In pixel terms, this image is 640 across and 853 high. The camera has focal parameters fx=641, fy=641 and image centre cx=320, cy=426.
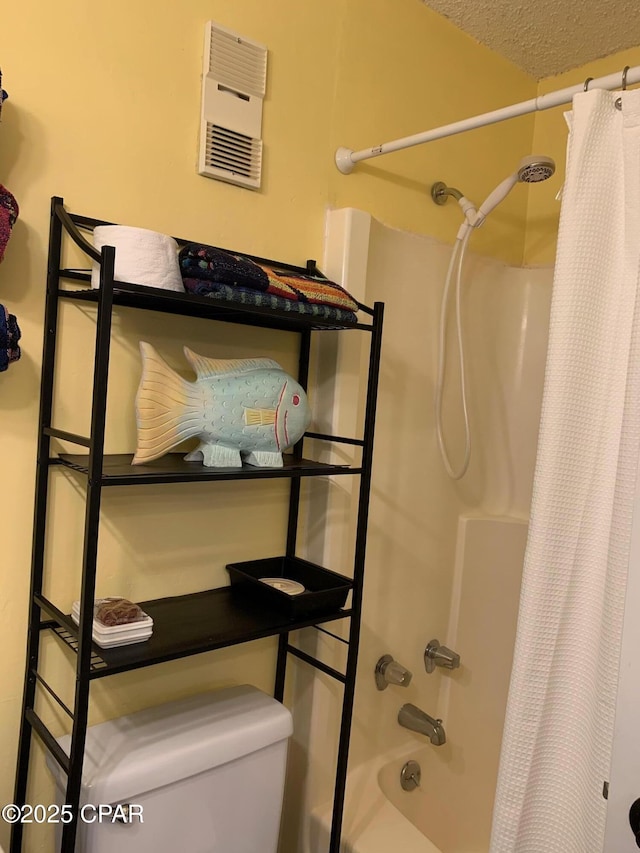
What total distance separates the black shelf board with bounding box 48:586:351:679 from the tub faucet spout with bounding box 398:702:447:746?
1.86 feet

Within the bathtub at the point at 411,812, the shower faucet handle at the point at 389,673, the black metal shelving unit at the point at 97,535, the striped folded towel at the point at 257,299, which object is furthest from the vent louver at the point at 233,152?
the bathtub at the point at 411,812

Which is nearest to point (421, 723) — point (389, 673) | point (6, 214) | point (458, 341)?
point (389, 673)

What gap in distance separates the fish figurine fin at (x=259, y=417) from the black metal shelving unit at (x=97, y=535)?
3.6 inches

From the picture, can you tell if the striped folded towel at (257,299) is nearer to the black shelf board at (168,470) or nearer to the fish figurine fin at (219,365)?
the fish figurine fin at (219,365)

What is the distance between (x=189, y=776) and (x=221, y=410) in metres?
0.68

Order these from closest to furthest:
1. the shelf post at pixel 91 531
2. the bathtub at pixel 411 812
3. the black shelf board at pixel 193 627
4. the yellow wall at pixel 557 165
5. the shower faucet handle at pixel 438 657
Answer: the shelf post at pixel 91 531 < the black shelf board at pixel 193 627 < the bathtub at pixel 411 812 < the shower faucet handle at pixel 438 657 < the yellow wall at pixel 557 165

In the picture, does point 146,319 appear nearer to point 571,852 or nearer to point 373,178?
point 373,178

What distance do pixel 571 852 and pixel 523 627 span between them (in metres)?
0.37

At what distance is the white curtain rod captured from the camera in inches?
39.9

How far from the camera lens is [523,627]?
104 cm

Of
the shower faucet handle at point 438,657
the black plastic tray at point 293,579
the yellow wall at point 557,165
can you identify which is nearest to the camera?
the black plastic tray at point 293,579

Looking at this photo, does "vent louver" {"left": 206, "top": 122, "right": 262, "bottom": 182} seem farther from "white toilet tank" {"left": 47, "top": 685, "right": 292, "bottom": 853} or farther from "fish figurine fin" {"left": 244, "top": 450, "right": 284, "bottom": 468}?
"white toilet tank" {"left": 47, "top": 685, "right": 292, "bottom": 853}

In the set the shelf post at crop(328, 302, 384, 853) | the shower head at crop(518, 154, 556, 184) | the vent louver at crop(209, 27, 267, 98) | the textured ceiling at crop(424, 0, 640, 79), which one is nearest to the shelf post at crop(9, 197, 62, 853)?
the vent louver at crop(209, 27, 267, 98)

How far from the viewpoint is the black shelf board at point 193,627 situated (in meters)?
1.08
